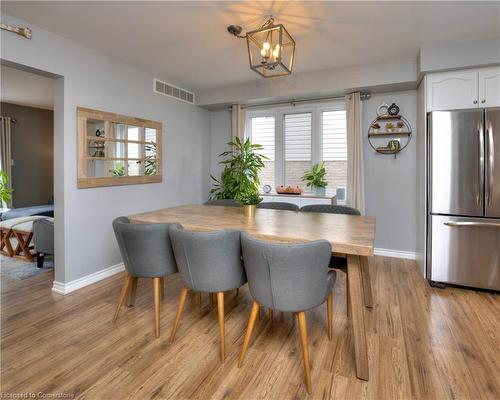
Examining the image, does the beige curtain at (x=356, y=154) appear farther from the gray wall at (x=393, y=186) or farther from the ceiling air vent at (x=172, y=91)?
the ceiling air vent at (x=172, y=91)

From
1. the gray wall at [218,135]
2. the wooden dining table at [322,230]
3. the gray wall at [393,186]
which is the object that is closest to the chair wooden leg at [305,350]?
the wooden dining table at [322,230]

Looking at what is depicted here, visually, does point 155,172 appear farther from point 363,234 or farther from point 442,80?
point 442,80

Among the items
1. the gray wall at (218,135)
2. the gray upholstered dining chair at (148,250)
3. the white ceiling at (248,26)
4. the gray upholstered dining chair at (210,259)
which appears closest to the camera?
the gray upholstered dining chair at (210,259)

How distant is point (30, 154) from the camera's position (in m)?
6.54

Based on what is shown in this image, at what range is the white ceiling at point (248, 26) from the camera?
245 cm

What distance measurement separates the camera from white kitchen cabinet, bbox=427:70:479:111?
10.2ft

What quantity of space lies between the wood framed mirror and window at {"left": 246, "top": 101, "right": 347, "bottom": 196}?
1.73m

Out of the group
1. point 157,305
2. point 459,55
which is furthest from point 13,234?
point 459,55

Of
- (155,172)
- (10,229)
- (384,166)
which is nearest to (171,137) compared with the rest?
(155,172)

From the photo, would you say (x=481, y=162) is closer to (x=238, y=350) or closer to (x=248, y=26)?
(x=248, y=26)

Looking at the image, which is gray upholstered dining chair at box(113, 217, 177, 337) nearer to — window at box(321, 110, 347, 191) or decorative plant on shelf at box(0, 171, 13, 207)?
window at box(321, 110, 347, 191)

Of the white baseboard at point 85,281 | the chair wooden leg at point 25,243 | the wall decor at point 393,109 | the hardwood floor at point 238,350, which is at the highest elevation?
the wall decor at point 393,109

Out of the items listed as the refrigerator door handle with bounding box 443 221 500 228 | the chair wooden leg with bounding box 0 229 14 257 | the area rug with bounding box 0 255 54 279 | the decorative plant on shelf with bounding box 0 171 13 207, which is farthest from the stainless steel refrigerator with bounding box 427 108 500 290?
the decorative plant on shelf with bounding box 0 171 13 207

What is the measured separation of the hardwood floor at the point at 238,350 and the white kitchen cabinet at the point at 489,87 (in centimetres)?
199
